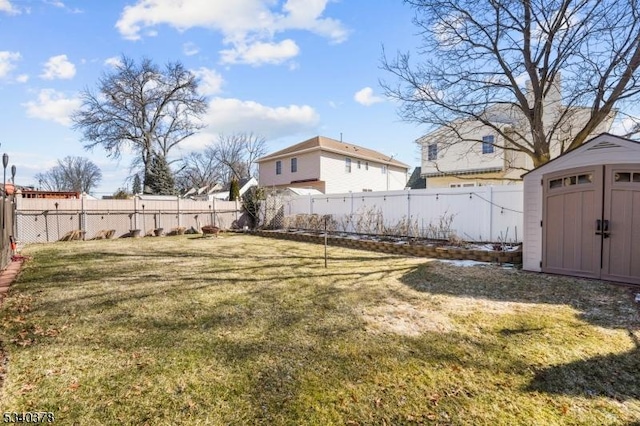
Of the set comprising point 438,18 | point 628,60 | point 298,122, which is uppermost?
point 298,122

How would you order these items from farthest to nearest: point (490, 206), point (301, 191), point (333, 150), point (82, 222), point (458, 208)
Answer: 1. point (333, 150)
2. point (301, 191)
3. point (82, 222)
4. point (458, 208)
5. point (490, 206)

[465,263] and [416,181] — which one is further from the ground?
[416,181]

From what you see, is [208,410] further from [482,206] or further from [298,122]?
[298,122]

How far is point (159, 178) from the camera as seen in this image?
27.0m

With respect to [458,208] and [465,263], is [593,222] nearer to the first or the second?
[465,263]

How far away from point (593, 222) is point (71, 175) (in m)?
65.7

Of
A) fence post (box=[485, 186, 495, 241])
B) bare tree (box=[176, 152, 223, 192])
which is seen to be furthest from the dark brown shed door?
bare tree (box=[176, 152, 223, 192])

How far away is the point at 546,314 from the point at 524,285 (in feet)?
5.56

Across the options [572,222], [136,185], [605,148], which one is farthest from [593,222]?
[136,185]

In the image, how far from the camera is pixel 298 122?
38562 millimetres

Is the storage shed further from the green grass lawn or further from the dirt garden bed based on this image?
the dirt garden bed

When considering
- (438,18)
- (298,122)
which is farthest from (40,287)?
(298,122)

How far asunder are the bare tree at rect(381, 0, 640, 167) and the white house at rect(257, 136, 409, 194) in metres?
12.4

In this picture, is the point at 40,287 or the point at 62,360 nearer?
the point at 62,360
